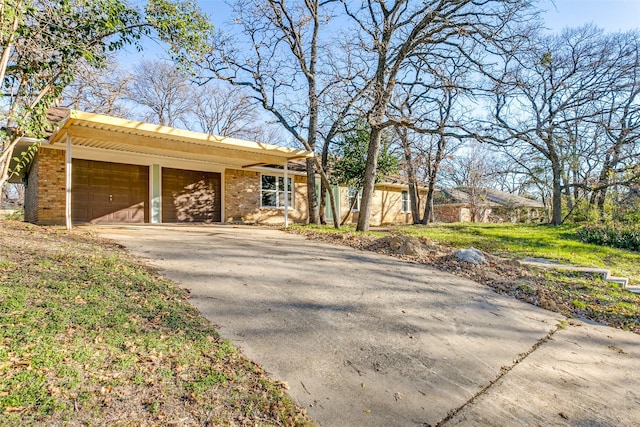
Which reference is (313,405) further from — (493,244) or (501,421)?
(493,244)

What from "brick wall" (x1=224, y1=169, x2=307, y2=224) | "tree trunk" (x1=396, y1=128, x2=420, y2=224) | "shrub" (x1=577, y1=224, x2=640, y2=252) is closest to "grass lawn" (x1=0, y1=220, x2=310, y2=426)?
"brick wall" (x1=224, y1=169, x2=307, y2=224)

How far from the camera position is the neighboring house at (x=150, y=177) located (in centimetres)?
920

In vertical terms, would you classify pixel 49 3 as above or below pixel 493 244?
above

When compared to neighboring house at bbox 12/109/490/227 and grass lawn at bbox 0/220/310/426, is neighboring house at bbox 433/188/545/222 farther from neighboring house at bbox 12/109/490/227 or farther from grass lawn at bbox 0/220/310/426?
grass lawn at bbox 0/220/310/426

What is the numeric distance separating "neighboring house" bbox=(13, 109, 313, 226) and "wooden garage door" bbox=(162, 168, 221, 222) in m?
0.04

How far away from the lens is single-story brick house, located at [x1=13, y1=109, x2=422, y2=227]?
9223 mm

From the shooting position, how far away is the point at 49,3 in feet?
19.5

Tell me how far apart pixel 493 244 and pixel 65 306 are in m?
11.2

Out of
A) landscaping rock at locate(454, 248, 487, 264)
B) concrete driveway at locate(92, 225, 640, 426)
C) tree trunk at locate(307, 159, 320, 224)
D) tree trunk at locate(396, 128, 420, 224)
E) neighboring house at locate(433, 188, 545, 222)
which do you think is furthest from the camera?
neighboring house at locate(433, 188, 545, 222)

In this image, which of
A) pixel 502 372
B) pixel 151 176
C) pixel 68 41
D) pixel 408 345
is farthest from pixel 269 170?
pixel 502 372

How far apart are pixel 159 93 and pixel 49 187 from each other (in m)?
17.1

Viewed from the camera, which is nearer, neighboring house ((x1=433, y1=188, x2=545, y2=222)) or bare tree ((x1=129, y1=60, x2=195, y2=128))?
bare tree ((x1=129, y1=60, x2=195, y2=128))

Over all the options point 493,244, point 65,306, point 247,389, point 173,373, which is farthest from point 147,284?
point 493,244

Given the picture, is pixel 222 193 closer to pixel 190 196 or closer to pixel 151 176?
pixel 190 196
